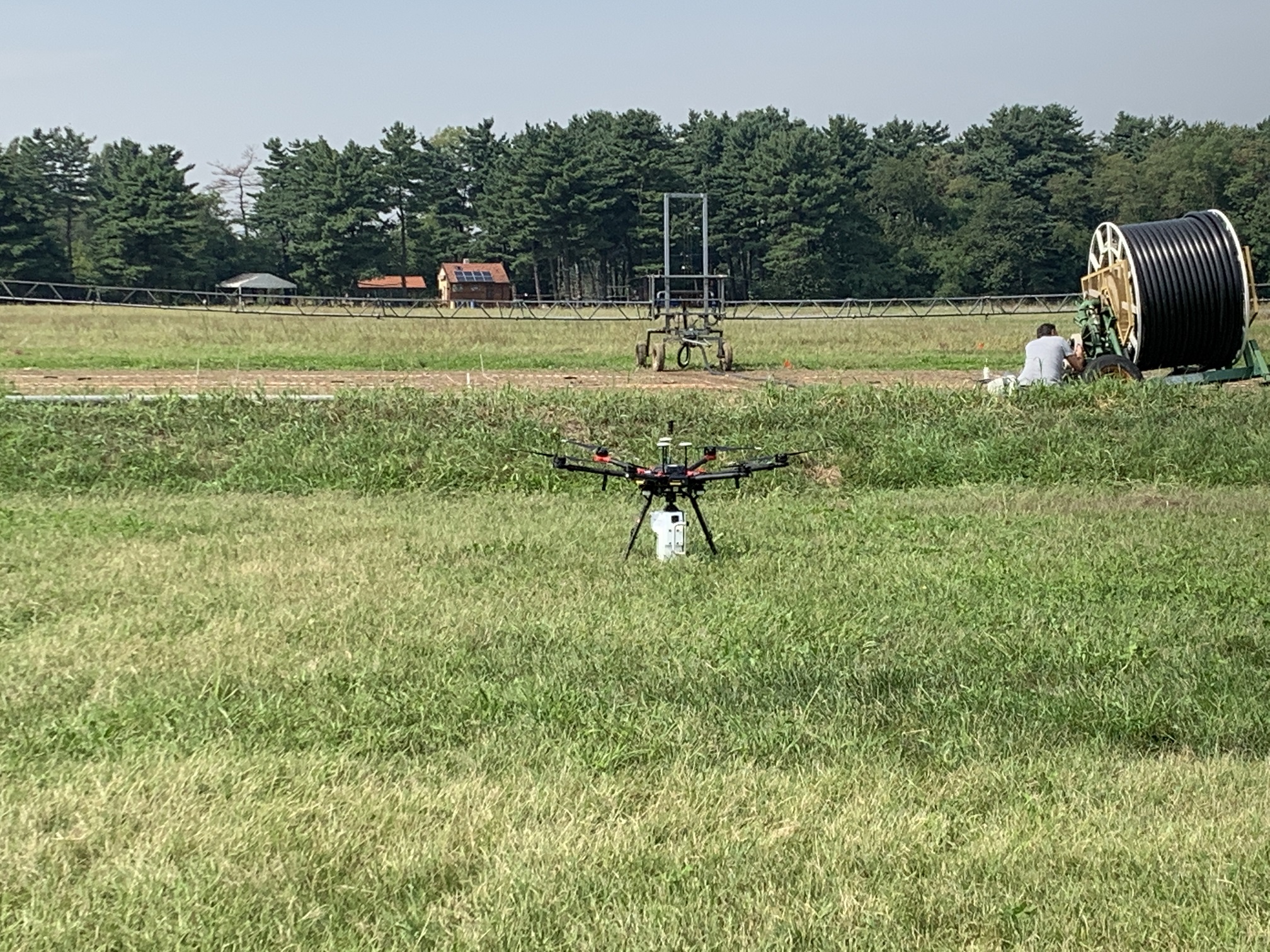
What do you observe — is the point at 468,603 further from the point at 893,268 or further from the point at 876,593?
the point at 893,268

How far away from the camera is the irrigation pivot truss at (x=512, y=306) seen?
4972 cm

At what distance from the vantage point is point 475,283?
80312 mm

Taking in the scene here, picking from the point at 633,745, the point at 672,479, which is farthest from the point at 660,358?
the point at 633,745

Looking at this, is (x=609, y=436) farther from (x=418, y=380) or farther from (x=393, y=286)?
(x=393, y=286)

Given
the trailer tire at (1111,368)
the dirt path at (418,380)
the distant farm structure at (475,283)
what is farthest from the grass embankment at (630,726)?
the distant farm structure at (475,283)

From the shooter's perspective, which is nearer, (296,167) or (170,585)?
(170,585)

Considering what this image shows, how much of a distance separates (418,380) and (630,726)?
15524 mm

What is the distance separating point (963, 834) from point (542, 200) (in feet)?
256

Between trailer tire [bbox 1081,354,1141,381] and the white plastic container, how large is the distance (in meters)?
10.1

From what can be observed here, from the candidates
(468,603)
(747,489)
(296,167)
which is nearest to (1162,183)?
(296,167)

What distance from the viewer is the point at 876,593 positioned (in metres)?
8.28

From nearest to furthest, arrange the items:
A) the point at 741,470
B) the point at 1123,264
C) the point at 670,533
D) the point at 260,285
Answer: the point at 741,470 < the point at 670,533 < the point at 1123,264 < the point at 260,285

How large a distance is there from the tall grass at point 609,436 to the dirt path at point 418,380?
1.96m

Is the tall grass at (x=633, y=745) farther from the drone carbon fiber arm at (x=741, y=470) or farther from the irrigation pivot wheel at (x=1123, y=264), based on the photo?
the irrigation pivot wheel at (x=1123, y=264)
